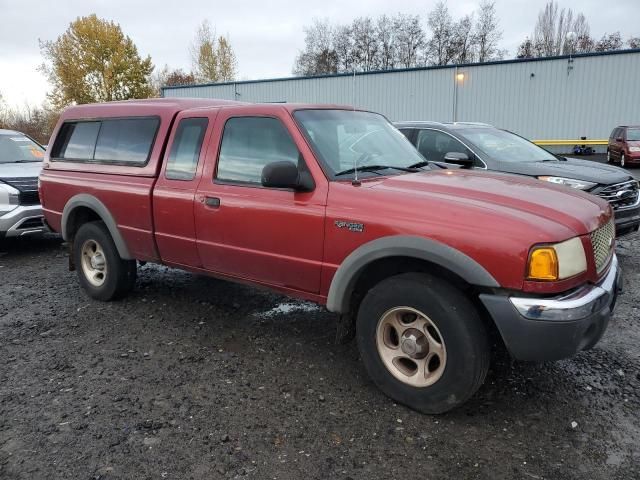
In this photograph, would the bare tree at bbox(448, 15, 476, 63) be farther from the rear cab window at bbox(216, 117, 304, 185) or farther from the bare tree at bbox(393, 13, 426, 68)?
the rear cab window at bbox(216, 117, 304, 185)

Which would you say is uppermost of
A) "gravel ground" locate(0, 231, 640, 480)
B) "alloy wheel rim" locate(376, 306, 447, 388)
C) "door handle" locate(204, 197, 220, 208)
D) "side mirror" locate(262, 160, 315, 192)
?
"side mirror" locate(262, 160, 315, 192)

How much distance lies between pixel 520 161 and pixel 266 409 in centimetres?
514

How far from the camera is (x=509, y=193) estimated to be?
3.10 m

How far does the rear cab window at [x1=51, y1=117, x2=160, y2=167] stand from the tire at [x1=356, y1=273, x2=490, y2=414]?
2597 mm

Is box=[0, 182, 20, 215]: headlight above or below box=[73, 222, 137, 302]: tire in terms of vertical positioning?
above

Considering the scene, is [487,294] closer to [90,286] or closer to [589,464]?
[589,464]

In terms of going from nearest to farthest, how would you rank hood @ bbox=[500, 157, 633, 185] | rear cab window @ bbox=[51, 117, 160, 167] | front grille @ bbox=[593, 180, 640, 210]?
rear cab window @ bbox=[51, 117, 160, 167] → front grille @ bbox=[593, 180, 640, 210] → hood @ bbox=[500, 157, 633, 185]

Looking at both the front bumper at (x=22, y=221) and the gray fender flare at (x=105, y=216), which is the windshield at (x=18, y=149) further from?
the gray fender flare at (x=105, y=216)

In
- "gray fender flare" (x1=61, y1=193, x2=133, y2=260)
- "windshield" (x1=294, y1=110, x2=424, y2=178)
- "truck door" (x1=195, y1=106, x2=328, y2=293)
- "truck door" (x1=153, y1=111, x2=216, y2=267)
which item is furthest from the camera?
"gray fender flare" (x1=61, y1=193, x2=133, y2=260)

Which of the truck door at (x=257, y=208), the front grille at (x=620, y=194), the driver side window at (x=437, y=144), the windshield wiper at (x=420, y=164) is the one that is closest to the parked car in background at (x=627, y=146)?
the front grille at (x=620, y=194)

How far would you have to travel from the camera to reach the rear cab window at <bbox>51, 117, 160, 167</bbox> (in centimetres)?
450

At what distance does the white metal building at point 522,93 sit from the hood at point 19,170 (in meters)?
21.2

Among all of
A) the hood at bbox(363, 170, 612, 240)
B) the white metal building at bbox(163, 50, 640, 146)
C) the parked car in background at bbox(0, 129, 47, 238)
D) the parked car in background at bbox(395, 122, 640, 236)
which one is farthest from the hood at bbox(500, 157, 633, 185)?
the white metal building at bbox(163, 50, 640, 146)

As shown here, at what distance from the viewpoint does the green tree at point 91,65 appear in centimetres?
3989
